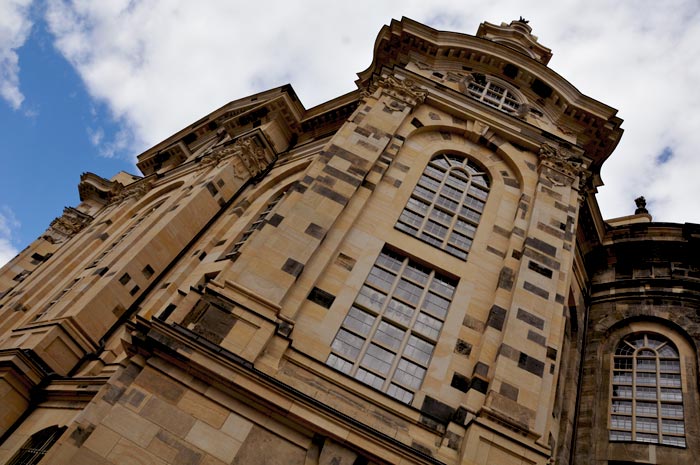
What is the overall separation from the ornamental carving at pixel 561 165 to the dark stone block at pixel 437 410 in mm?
9340

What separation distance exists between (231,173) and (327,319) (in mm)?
11602

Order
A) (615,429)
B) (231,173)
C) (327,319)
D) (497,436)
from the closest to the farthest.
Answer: (497,436) → (327,319) → (615,429) → (231,173)

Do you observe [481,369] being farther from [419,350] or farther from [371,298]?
[371,298]

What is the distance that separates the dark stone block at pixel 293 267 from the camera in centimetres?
1344

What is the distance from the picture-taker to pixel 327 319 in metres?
13.6

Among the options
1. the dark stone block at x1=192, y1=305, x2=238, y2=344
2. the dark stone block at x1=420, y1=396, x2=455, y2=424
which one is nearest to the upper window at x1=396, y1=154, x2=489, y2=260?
the dark stone block at x1=420, y1=396, x2=455, y2=424

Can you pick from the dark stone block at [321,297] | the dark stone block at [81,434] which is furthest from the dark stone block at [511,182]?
the dark stone block at [81,434]

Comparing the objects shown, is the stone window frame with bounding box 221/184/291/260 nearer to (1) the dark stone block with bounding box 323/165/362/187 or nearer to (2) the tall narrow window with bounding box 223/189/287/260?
(2) the tall narrow window with bounding box 223/189/287/260

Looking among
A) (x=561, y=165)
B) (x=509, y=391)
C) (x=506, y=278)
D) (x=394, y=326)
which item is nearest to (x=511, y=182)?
(x=561, y=165)

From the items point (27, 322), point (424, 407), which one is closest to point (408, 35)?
A: point (424, 407)

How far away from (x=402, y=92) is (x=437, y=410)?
11.5 metres

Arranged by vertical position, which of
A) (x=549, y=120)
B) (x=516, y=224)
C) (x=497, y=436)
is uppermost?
(x=549, y=120)

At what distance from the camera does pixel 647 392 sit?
19.3m

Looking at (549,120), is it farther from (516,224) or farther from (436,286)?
(436,286)
